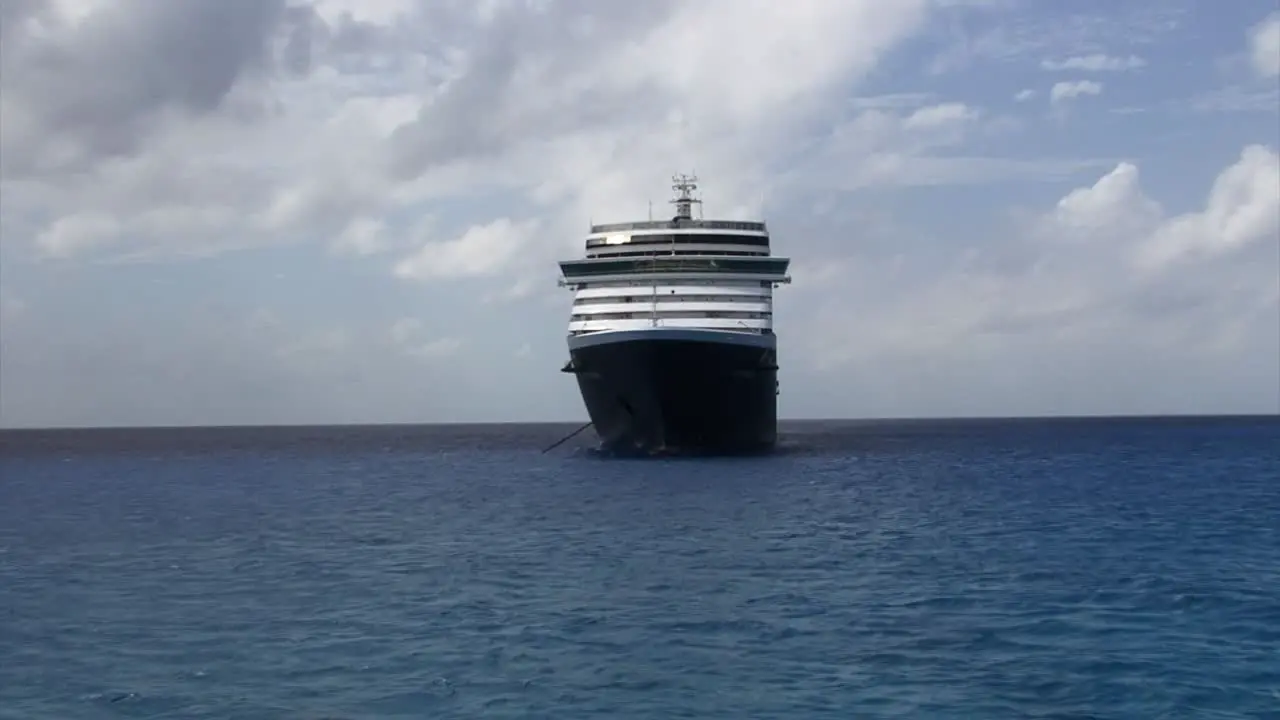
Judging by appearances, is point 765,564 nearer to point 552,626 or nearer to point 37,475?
point 552,626

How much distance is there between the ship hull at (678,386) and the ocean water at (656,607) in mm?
10936

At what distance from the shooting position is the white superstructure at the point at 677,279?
2749 inches

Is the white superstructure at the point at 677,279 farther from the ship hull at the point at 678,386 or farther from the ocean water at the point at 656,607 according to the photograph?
the ocean water at the point at 656,607

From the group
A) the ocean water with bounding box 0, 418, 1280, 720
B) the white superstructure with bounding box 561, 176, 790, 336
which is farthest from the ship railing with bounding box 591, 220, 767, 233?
the ocean water with bounding box 0, 418, 1280, 720

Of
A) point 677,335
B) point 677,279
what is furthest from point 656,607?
point 677,279

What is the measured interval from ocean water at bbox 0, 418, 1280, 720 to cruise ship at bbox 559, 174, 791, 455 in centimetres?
1174

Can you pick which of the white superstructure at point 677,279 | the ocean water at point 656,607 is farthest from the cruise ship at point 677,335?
the ocean water at point 656,607

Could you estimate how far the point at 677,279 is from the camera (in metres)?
70.3

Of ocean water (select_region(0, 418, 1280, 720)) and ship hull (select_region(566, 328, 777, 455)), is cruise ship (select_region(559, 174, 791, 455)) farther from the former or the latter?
ocean water (select_region(0, 418, 1280, 720))

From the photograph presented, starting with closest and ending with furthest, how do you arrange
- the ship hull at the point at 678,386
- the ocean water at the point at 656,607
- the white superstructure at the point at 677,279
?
the ocean water at the point at 656,607, the ship hull at the point at 678,386, the white superstructure at the point at 677,279

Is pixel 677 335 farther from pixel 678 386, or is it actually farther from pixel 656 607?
pixel 656 607

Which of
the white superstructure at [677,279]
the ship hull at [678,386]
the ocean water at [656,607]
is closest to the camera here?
the ocean water at [656,607]

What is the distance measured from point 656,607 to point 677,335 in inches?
1486

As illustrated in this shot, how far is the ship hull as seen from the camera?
63250 millimetres
